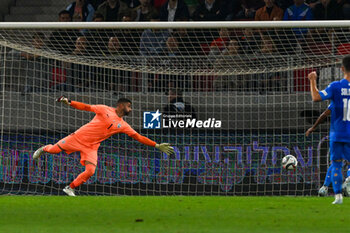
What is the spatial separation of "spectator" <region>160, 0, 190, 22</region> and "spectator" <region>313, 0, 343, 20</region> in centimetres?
297

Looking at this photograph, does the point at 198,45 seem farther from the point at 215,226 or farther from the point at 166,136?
the point at 215,226

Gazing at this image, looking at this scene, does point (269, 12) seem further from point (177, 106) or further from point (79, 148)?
point (79, 148)

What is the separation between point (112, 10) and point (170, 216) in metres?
11.2

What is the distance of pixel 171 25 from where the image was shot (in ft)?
42.3

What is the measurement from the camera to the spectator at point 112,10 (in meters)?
18.6

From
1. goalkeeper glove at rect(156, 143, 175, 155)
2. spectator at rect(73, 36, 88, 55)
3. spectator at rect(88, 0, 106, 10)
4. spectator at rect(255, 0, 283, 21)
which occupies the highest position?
spectator at rect(88, 0, 106, 10)

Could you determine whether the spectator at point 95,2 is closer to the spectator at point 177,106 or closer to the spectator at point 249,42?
the spectator at point 177,106

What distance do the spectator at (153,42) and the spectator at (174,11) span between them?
2.18 m

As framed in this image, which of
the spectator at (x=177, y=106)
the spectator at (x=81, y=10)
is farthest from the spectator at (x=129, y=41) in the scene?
the spectator at (x=81, y=10)

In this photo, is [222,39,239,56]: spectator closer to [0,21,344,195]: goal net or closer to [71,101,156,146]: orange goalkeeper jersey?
[0,21,344,195]: goal net

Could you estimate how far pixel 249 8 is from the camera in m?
18.8

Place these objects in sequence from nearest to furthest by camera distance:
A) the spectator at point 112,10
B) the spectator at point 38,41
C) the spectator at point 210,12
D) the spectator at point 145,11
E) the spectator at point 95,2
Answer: the spectator at point 38,41 < the spectator at point 210,12 < the spectator at point 145,11 < the spectator at point 112,10 < the spectator at point 95,2

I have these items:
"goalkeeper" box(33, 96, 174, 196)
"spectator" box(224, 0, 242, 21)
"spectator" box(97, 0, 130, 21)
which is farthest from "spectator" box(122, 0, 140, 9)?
"goalkeeper" box(33, 96, 174, 196)

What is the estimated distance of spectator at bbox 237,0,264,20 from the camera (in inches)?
706
